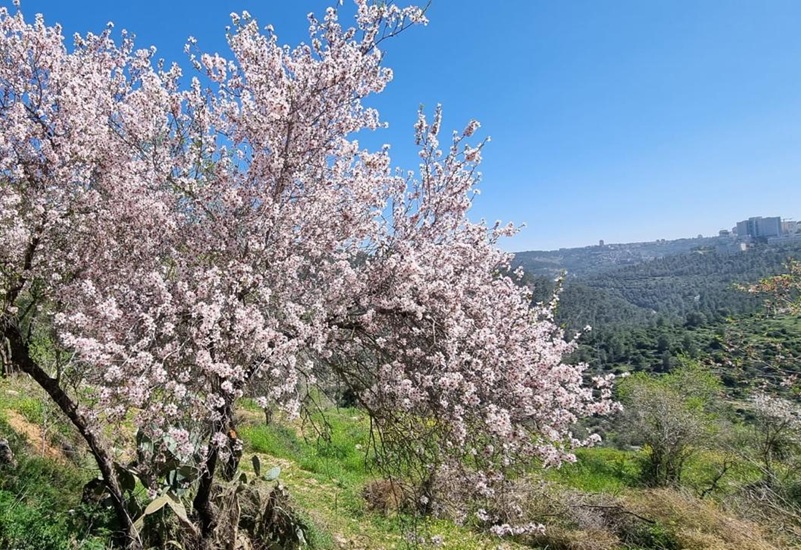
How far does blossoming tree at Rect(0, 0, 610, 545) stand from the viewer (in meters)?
4.12

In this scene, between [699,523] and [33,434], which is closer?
[33,434]

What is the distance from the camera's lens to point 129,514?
551cm

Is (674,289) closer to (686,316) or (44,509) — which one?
(686,316)

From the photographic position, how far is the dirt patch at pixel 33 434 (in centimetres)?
710

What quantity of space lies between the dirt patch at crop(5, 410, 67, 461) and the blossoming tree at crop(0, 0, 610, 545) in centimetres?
242

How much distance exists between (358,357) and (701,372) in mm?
24429

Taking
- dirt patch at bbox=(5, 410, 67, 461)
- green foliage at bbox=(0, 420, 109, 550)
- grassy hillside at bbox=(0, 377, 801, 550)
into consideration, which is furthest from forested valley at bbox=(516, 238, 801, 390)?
dirt patch at bbox=(5, 410, 67, 461)

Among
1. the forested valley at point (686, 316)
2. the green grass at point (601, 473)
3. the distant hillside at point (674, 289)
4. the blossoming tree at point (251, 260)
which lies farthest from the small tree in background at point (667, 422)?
the distant hillside at point (674, 289)

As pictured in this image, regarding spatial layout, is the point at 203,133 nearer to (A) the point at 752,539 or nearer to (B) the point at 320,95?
(B) the point at 320,95

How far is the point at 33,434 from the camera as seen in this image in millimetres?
7781

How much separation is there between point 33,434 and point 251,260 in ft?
20.2

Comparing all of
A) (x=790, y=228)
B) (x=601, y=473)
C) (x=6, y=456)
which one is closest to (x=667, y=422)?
(x=601, y=473)

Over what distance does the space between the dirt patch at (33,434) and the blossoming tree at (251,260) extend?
7.93 ft

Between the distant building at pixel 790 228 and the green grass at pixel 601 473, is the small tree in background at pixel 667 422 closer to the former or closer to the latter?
the green grass at pixel 601 473
